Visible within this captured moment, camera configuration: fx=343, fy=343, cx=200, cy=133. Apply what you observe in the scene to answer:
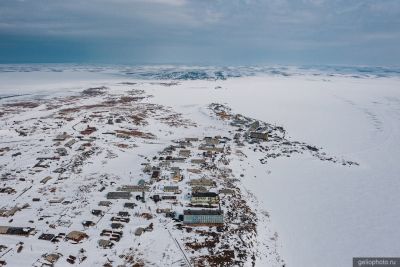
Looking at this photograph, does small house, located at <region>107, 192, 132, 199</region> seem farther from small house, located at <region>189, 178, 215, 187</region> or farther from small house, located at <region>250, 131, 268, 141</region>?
small house, located at <region>250, 131, 268, 141</region>

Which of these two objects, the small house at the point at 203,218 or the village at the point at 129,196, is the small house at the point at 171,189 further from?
the small house at the point at 203,218

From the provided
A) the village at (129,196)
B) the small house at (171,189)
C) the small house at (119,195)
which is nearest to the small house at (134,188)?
the village at (129,196)

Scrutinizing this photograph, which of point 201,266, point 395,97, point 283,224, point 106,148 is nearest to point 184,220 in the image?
point 201,266

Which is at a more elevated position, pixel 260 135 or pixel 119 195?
pixel 260 135

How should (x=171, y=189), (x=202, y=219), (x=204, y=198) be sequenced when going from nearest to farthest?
(x=202, y=219), (x=204, y=198), (x=171, y=189)

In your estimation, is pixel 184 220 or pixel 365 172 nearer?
pixel 184 220

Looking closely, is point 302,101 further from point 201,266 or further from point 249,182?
point 201,266

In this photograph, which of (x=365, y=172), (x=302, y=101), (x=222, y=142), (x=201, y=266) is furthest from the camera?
(x=302, y=101)

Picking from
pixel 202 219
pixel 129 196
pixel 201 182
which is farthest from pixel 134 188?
pixel 202 219

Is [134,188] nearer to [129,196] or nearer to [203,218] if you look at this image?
[129,196]
